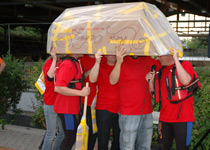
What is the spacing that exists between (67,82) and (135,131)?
994 mm

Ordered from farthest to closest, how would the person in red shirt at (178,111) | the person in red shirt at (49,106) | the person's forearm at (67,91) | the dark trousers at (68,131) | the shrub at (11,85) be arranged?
the shrub at (11,85) < the person in red shirt at (49,106) < the dark trousers at (68,131) < the person's forearm at (67,91) < the person in red shirt at (178,111)

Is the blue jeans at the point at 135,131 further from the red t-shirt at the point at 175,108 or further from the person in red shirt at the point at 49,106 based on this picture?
the person in red shirt at the point at 49,106

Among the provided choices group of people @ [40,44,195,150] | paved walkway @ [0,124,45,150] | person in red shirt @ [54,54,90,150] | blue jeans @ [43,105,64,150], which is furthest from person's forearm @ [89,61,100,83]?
paved walkway @ [0,124,45,150]

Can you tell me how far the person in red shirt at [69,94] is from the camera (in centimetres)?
321

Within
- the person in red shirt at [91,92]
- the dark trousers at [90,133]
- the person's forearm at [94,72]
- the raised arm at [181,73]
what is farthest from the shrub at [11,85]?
the raised arm at [181,73]

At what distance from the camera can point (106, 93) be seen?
11.4 feet

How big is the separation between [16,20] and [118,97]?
53.0 feet

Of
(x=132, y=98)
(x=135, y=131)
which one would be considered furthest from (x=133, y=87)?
(x=135, y=131)

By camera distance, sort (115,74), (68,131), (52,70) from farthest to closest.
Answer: (52,70) < (68,131) < (115,74)

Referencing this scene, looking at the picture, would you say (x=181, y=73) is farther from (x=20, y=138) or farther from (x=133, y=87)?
(x=20, y=138)

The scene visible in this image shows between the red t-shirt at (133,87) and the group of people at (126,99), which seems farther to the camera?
the red t-shirt at (133,87)

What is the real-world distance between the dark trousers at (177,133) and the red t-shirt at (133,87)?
0.94ft

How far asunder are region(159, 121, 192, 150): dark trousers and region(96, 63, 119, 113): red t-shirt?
64cm

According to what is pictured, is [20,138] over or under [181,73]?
under
